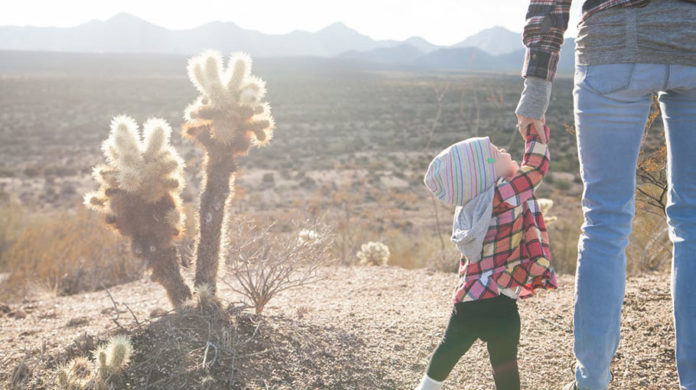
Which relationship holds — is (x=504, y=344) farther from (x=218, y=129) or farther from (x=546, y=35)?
(x=218, y=129)

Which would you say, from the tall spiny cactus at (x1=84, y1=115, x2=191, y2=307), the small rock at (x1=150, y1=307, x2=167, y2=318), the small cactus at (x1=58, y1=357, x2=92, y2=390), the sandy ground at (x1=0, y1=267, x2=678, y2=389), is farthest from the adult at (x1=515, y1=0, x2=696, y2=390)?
the tall spiny cactus at (x1=84, y1=115, x2=191, y2=307)

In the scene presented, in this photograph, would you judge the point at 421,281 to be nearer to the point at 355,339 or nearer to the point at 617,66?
the point at 355,339

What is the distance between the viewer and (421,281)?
5.07 meters

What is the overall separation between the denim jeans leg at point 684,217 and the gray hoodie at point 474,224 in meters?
0.61

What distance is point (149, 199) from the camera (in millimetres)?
3221

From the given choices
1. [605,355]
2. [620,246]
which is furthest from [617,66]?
[605,355]

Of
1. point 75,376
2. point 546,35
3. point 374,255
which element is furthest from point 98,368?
point 374,255

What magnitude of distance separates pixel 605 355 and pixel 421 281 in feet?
10.8

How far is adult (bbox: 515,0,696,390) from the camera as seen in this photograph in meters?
1.65

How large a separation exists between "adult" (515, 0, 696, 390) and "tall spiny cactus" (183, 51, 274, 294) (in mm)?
1956

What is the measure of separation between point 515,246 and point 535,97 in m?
0.56

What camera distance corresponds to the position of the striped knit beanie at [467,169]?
205cm

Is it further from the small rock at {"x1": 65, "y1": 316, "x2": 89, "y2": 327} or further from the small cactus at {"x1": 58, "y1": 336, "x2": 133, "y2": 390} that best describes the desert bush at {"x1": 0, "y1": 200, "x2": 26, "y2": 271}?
the small cactus at {"x1": 58, "y1": 336, "x2": 133, "y2": 390}

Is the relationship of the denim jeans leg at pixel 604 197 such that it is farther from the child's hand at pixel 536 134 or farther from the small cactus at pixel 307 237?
the small cactus at pixel 307 237
